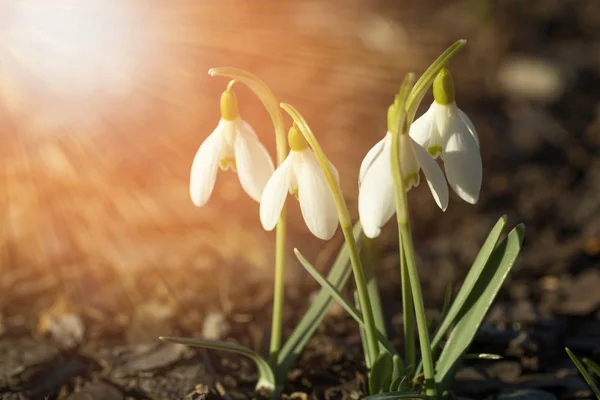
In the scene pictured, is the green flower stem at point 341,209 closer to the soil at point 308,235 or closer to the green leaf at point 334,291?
the green leaf at point 334,291

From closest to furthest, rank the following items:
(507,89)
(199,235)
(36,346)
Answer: (36,346)
(199,235)
(507,89)

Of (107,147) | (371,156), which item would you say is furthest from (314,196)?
(107,147)

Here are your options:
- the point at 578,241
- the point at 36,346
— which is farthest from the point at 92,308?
the point at 578,241

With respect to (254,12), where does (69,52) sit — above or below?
below

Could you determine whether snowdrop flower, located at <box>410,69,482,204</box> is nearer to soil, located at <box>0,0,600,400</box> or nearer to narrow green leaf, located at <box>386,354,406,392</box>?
narrow green leaf, located at <box>386,354,406,392</box>

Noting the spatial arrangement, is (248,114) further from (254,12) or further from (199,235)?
(254,12)

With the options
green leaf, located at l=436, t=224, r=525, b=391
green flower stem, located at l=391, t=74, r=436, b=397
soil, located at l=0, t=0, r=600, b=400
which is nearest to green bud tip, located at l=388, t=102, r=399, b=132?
green flower stem, located at l=391, t=74, r=436, b=397

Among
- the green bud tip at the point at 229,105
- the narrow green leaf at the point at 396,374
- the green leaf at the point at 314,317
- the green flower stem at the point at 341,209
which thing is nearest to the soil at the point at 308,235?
the green leaf at the point at 314,317
